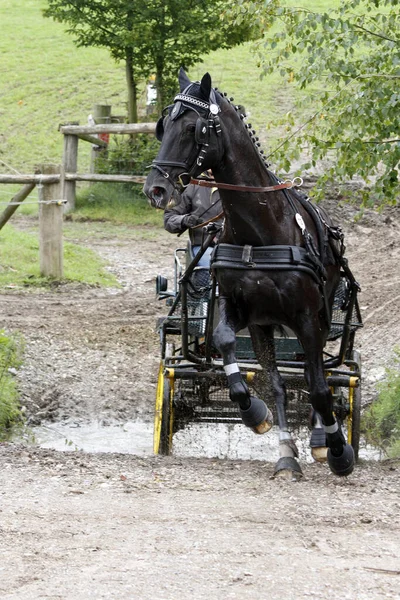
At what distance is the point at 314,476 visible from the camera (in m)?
6.59

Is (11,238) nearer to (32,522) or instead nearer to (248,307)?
(248,307)

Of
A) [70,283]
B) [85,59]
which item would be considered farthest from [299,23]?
[85,59]

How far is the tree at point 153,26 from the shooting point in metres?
17.3

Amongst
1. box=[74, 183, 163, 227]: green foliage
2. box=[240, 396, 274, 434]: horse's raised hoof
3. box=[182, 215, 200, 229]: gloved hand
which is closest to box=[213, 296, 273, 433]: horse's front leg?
box=[240, 396, 274, 434]: horse's raised hoof

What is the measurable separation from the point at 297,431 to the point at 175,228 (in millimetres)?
1937

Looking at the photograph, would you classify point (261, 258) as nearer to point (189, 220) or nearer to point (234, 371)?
point (234, 371)

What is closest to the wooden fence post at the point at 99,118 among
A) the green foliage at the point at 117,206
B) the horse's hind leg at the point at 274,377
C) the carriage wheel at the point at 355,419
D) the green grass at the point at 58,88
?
the green foliage at the point at 117,206

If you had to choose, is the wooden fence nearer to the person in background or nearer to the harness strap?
the person in background

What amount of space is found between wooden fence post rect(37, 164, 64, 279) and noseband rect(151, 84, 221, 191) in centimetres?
737

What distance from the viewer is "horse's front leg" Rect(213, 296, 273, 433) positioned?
6.11 metres

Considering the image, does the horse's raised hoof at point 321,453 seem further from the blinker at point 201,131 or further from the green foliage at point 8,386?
the green foliage at point 8,386

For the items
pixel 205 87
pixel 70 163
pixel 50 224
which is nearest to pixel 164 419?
pixel 205 87

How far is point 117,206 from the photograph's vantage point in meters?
18.5

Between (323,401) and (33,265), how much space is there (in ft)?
26.5
